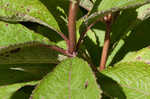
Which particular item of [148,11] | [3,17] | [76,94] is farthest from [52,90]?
[148,11]

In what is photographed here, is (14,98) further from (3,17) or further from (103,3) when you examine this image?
(103,3)

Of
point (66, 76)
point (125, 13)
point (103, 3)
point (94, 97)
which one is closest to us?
point (94, 97)

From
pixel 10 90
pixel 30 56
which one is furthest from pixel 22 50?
pixel 10 90

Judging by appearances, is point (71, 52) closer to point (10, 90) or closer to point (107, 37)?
point (107, 37)

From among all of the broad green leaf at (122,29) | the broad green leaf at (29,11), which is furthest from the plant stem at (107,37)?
the broad green leaf at (29,11)

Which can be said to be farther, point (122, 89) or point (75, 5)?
point (122, 89)

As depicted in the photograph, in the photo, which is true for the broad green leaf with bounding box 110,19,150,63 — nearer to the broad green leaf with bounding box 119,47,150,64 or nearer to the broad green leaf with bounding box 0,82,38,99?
the broad green leaf with bounding box 119,47,150,64

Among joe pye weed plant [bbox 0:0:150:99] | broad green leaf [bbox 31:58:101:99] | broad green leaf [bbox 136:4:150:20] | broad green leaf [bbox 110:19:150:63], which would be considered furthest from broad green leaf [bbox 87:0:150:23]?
broad green leaf [bbox 110:19:150:63]
